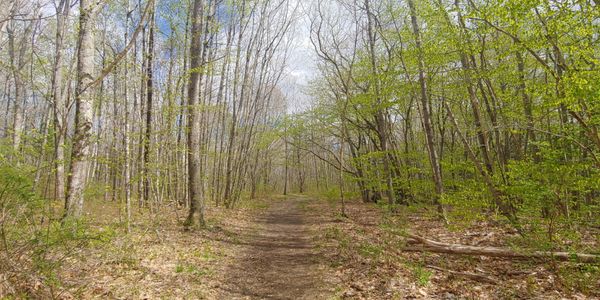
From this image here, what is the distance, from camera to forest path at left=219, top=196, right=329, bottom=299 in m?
5.49

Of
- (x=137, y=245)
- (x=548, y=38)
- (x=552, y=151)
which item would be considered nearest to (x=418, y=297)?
(x=552, y=151)

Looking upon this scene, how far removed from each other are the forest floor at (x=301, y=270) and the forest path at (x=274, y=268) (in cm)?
2

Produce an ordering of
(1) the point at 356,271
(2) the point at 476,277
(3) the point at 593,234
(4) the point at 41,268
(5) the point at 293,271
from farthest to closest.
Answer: (3) the point at 593,234 → (5) the point at 293,271 → (1) the point at 356,271 → (2) the point at 476,277 → (4) the point at 41,268

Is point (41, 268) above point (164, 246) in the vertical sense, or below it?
above

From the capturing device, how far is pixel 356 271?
20.2 feet

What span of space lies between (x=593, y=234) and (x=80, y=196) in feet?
35.7

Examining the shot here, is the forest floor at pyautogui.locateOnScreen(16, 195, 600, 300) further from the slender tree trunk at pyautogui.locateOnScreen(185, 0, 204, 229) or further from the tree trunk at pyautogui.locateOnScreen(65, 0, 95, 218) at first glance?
the slender tree trunk at pyautogui.locateOnScreen(185, 0, 204, 229)

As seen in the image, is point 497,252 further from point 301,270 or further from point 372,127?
point 372,127

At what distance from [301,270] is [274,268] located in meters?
0.64

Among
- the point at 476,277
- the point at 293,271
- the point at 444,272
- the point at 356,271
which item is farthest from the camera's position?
the point at 293,271

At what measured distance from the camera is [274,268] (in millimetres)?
6883

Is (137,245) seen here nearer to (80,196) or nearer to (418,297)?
(80,196)

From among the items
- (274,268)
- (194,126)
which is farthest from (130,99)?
(274,268)

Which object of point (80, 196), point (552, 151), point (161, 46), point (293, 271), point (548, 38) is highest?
point (161, 46)
